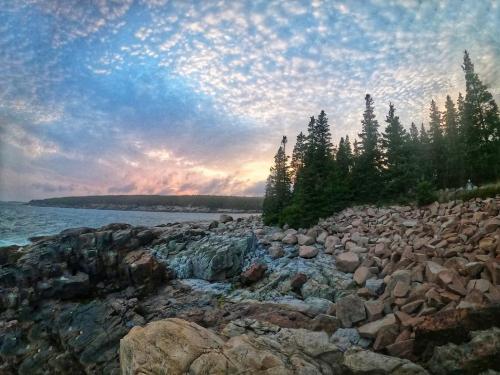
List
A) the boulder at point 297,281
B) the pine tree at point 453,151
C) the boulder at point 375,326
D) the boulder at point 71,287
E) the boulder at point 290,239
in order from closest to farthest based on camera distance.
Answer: the boulder at point 375,326, the boulder at point 297,281, the boulder at point 71,287, the boulder at point 290,239, the pine tree at point 453,151

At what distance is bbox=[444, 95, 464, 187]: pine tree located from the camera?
35.1 meters

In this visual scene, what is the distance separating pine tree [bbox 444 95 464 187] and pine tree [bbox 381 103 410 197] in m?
7.55

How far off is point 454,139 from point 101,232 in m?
41.8

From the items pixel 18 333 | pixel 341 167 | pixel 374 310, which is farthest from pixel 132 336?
pixel 341 167

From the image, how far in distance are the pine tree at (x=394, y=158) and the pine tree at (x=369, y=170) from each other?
0.94m

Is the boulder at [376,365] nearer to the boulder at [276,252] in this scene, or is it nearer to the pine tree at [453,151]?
the boulder at [276,252]

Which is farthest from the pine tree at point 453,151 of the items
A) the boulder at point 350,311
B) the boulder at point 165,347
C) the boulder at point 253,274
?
the boulder at point 165,347

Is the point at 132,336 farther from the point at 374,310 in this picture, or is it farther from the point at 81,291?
the point at 81,291

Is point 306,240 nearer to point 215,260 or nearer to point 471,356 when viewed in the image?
point 215,260

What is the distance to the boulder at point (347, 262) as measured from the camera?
50.1 feet

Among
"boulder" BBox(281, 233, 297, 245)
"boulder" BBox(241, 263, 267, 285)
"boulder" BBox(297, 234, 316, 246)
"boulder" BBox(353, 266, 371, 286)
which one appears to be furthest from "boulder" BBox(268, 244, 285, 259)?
"boulder" BBox(353, 266, 371, 286)

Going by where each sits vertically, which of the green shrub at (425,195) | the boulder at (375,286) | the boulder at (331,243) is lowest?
the boulder at (375,286)

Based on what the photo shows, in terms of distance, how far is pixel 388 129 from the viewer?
32.7 meters

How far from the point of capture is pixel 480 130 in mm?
29406
